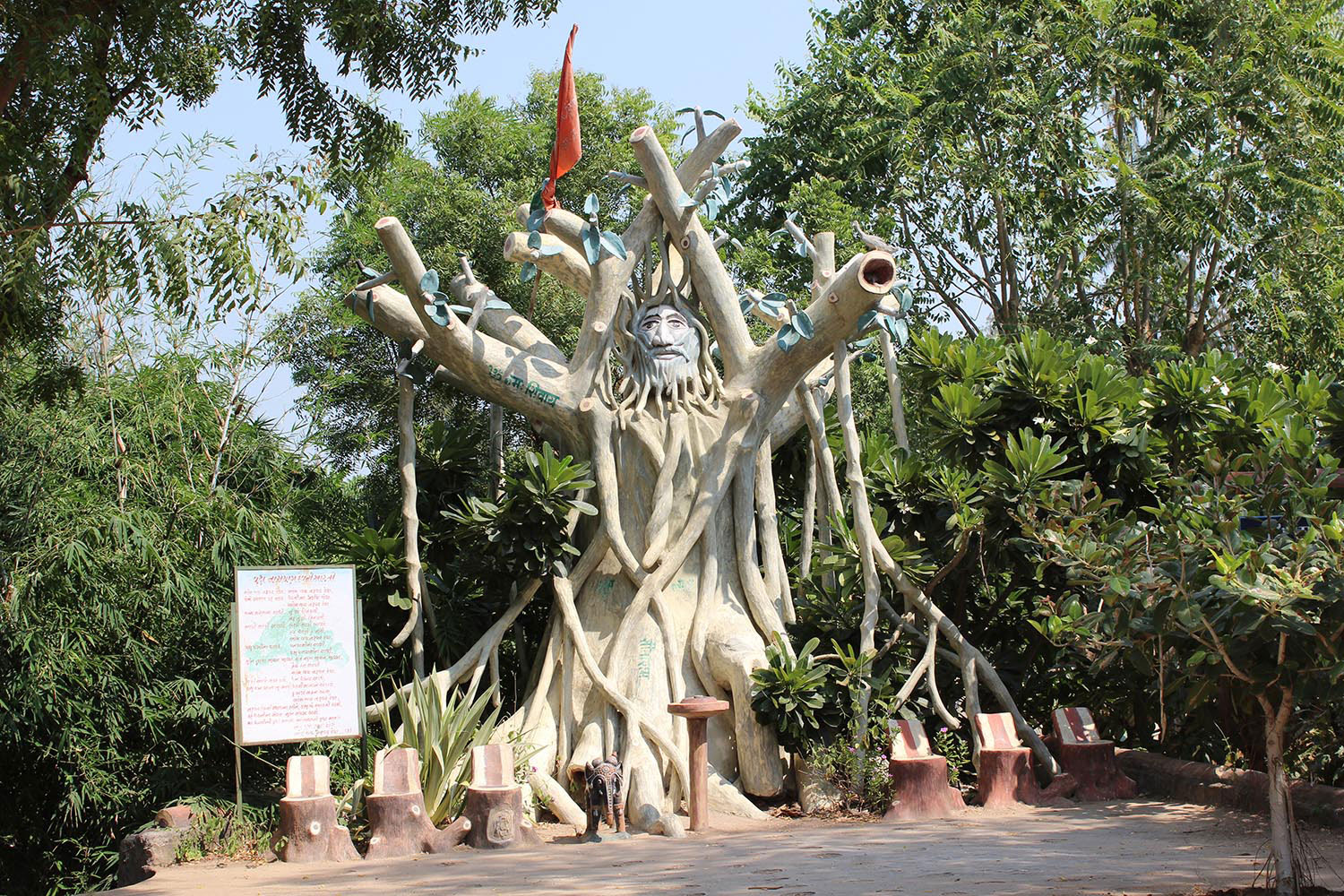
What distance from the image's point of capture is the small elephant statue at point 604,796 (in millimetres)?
7168

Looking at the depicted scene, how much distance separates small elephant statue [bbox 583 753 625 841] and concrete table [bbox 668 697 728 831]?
16.1 inches

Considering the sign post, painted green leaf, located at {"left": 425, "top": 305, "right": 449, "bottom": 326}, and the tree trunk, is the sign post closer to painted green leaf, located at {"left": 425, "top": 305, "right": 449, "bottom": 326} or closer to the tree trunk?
painted green leaf, located at {"left": 425, "top": 305, "right": 449, "bottom": 326}

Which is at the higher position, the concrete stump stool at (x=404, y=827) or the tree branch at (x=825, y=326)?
the tree branch at (x=825, y=326)

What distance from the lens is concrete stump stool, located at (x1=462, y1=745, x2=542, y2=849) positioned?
6.95 m

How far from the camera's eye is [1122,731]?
9000 mm

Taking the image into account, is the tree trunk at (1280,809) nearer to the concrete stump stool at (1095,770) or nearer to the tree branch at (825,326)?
the concrete stump stool at (1095,770)

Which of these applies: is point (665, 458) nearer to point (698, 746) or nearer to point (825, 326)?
point (825, 326)

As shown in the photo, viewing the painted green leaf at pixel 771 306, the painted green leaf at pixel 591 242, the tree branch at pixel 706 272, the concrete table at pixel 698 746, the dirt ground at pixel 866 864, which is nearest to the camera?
the dirt ground at pixel 866 864

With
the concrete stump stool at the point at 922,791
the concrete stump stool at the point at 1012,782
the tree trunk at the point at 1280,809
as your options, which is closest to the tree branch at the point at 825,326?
the concrete stump stool at the point at 922,791

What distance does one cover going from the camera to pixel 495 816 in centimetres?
696

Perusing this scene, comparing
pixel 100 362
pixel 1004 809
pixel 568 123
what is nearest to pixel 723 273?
pixel 568 123

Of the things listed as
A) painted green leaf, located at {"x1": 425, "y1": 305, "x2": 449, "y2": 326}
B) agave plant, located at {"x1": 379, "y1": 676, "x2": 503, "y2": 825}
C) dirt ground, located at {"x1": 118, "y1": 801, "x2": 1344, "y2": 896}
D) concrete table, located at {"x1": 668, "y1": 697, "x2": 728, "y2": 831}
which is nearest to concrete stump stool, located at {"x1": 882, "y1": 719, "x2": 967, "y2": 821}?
dirt ground, located at {"x1": 118, "y1": 801, "x2": 1344, "y2": 896}

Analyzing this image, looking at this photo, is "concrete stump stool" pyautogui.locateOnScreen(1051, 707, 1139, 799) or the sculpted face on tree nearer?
"concrete stump stool" pyautogui.locateOnScreen(1051, 707, 1139, 799)

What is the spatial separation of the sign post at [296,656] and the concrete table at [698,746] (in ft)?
5.89
